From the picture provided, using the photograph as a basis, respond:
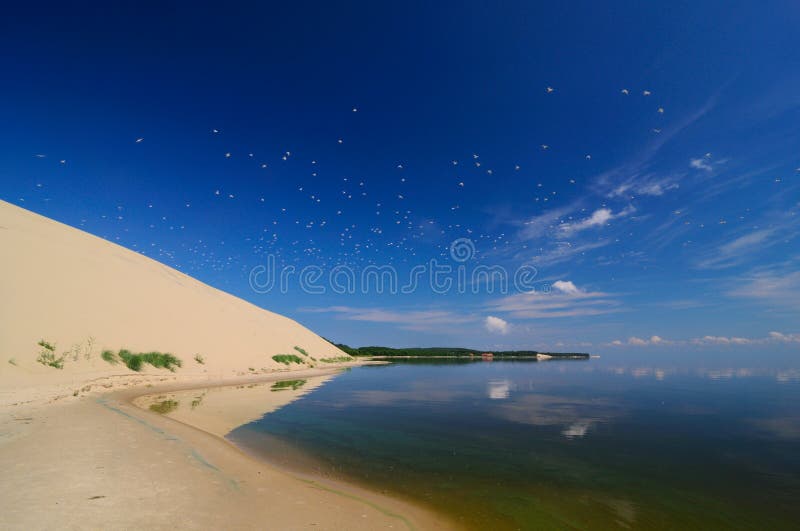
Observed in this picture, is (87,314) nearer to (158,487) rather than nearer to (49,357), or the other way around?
(49,357)

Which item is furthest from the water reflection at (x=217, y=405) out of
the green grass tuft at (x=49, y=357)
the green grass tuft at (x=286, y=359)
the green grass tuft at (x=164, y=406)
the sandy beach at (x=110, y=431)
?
the green grass tuft at (x=286, y=359)

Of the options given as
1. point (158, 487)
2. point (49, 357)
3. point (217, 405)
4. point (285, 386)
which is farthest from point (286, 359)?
point (158, 487)

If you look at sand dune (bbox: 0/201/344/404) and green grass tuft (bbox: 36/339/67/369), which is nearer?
green grass tuft (bbox: 36/339/67/369)

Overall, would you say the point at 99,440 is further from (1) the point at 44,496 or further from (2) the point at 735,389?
(2) the point at 735,389

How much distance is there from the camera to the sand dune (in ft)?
71.5

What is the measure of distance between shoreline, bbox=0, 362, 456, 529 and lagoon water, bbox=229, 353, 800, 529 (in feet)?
4.17

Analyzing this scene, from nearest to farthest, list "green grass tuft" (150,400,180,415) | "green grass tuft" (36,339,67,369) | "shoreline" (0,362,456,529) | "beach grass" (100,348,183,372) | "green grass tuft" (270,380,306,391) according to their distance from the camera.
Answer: "shoreline" (0,362,456,529) < "green grass tuft" (150,400,180,415) < "green grass tuft" (36,339,67,369) < "beach grass" (100,348,183,372) < "green grass tuft" (270,380,306,391)

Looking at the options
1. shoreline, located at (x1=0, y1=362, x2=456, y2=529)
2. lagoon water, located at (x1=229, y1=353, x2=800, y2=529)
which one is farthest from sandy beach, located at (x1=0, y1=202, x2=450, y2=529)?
lagoon water, located at (x1=229, y1=353, x2=800, y2=529)

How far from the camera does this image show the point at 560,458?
11641 millimetres

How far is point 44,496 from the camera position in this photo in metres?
6.10

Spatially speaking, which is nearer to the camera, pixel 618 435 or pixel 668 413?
pixel 618 435

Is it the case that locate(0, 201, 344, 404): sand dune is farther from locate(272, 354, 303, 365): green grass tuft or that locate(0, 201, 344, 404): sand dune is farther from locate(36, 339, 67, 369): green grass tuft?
locate(272, 354, 303, 365): green grass tuft

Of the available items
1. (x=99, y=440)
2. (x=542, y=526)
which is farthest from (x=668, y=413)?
(x=99, y=440)

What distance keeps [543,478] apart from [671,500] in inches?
108
